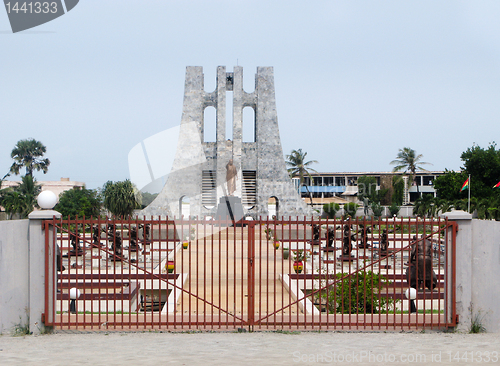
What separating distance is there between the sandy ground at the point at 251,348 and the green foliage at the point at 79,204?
3910cm

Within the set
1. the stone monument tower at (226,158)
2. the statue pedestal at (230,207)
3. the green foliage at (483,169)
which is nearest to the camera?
the statue pedestal at (230,207)

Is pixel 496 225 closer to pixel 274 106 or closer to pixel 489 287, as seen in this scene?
pixel 489 287

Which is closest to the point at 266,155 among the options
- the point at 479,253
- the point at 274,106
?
the point at 274,106

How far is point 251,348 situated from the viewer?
580 cm

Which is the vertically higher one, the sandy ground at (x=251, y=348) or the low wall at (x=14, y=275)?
the low wall at (x=14, y=275)

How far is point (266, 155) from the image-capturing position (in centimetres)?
3738

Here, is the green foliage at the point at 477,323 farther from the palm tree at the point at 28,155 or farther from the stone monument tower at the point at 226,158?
the palm tree at the point at 28,155

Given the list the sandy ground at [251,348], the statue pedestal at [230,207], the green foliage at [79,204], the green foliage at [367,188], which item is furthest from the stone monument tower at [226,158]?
the green foliage at [367,188]

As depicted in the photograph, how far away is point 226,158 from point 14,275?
101ft

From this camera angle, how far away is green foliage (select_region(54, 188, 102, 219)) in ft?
146

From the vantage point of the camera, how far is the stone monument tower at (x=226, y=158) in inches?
1455

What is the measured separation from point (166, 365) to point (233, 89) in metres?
33.4

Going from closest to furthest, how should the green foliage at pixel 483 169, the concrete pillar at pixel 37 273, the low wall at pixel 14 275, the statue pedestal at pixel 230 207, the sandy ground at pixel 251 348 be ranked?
the sandy ground at pixel 251 348, the low wall at pixel 14 275, the concrete pillar at pixel 37 273, the statue pedestal at pixel 230 207, the green foliage at pixel 483 169

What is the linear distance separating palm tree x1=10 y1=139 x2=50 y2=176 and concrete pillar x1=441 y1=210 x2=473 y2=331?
60.9 m
